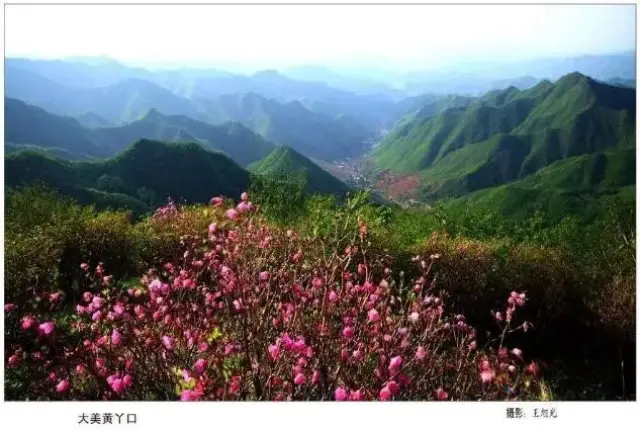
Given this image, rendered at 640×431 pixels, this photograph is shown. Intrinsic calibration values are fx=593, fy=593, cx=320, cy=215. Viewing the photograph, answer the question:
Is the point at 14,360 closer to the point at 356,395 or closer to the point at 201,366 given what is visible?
the point at 201,366

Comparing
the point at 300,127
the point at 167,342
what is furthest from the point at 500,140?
the point at 167,342

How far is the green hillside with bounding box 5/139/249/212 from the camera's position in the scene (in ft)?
30.6

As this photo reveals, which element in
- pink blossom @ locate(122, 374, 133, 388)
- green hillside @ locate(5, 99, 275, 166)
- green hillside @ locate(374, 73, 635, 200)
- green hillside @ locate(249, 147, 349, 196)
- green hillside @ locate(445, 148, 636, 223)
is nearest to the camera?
pink blossom @ locate(122, 374, 133, 388)

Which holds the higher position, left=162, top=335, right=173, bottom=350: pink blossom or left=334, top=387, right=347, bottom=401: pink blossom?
left=162, top=335, right=173, bottom=350: pink blossom

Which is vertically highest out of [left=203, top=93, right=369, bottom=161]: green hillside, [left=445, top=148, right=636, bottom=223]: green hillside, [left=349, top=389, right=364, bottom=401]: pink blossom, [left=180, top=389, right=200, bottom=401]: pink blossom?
[left=203, top=93, right=369, bottom=161]: green hillside

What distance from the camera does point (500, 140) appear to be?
3244cm

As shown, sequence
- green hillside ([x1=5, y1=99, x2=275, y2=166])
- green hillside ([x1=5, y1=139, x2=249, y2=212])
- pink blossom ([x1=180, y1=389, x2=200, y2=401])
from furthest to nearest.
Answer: green hillside ([x1=5, y1=139, x2=249, y2=212]), green hillside ([x1=5, y1=99, x2=275, y2=166]), pink blossom ([x1=180, y1=389, x2=200, y2=401])

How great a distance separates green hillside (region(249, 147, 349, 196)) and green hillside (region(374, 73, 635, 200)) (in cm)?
97

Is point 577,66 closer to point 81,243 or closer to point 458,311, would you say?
point 458,311

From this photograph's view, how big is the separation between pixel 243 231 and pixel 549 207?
23713mm

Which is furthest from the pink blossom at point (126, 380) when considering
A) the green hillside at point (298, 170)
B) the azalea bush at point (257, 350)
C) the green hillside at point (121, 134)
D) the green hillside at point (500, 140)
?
the green hillside at point (500, 140)

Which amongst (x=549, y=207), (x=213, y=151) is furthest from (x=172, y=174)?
(x=549, y=207)

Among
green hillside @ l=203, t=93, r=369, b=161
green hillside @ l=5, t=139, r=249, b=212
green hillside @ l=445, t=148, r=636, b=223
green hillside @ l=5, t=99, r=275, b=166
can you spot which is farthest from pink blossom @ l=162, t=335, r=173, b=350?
green hillside @ l=445, t=148, r=636, b=223

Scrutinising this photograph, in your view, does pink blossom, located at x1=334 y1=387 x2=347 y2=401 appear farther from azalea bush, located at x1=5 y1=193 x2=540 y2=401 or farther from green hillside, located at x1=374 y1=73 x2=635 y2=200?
green hillside, located at x1=374 y1=73 x2=635 y2=200
